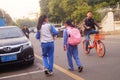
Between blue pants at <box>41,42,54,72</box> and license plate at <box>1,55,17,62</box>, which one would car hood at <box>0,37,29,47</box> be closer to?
license plate at <box>1,55,17,62</box>

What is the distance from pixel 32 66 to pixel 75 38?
2.33 metres

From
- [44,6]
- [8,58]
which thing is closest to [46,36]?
[8,58]

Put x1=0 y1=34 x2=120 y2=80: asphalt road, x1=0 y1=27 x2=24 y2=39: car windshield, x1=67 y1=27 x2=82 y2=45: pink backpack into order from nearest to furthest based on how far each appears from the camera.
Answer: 1. x1=0 y1=34 x2=120 y2=80: asphalt road
2. x1=67 y1=27 x2=82 y2=45: pink backpack
3. x1=0 y1=27 x2=24 y2=39: car windshield

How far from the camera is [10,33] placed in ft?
36.3

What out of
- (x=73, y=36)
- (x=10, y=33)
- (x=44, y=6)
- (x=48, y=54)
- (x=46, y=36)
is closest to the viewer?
(x=46, y=36)

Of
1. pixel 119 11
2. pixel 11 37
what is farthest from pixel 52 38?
pixel 119 11

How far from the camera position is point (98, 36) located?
1122 cm

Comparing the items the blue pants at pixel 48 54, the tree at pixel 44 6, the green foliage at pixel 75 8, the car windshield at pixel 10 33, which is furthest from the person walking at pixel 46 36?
the tree at pixel 44 6

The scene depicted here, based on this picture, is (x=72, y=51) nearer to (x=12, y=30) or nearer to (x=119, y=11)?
(x=12, y=30)

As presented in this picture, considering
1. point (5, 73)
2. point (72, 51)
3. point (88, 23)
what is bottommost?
point (5, 73)

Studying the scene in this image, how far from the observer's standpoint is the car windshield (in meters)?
10.8

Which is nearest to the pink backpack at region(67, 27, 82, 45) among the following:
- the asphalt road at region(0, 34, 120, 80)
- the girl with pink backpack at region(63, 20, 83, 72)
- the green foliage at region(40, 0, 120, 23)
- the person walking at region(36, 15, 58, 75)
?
the girl with pink backpack at region(63, 20, 83, 72)

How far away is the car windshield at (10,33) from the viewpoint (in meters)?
10.8

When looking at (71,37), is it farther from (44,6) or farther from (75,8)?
(44,6)
